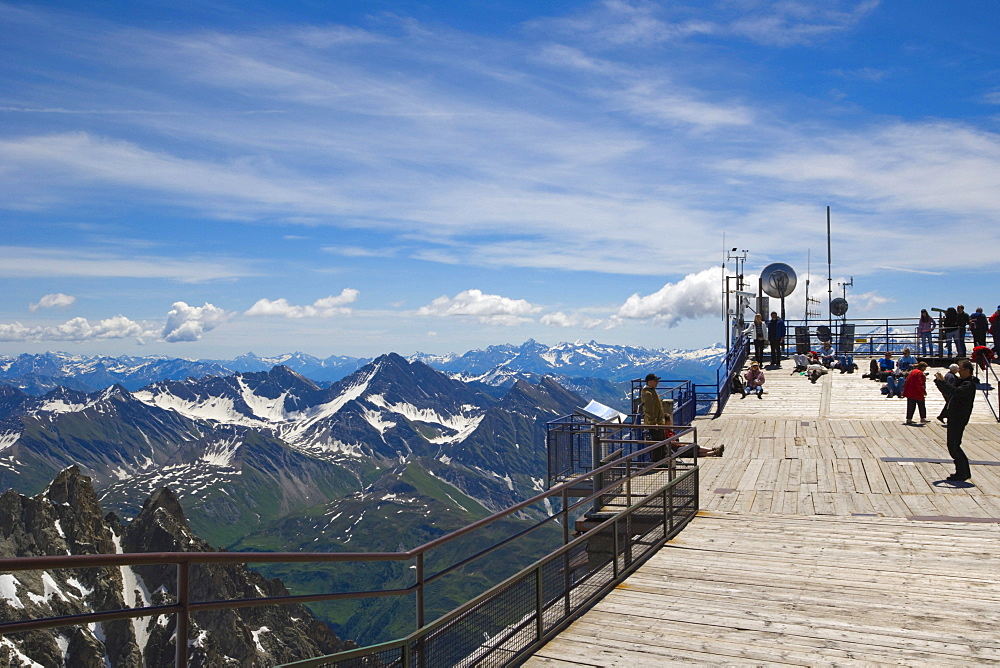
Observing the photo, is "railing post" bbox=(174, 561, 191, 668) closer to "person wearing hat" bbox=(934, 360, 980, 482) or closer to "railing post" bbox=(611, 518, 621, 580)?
"railing post" bbox=(611, 518, 621, 580)

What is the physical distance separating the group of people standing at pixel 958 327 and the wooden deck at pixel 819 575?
→ 1547 centimetres

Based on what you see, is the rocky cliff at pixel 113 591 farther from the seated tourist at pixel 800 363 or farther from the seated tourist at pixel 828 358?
the seated tourist at pixel 800 363

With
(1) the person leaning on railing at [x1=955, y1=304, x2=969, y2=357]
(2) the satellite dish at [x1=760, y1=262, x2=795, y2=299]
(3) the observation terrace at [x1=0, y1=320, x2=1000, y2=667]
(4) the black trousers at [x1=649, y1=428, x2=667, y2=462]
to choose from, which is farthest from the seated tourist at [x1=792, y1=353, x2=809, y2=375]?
(4) the black trousers at [x1=649, y1=428, x2=667, y2=462]

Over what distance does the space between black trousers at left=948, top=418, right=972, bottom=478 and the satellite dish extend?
102ft

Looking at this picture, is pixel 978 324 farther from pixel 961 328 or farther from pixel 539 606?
pixel 539 606

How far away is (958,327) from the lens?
32.4 meters

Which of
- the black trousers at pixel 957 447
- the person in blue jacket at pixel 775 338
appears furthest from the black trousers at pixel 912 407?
the person in blue jacket at pixel 775 338

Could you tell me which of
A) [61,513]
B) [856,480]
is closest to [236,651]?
[61,513]

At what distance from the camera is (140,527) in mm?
162375

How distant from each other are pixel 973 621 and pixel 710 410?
→ 21.2 m

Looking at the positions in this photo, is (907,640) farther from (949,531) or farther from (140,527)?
(140,527)

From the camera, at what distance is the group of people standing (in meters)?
31.5

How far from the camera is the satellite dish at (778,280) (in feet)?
145

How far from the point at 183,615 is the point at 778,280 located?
43.9 metres
